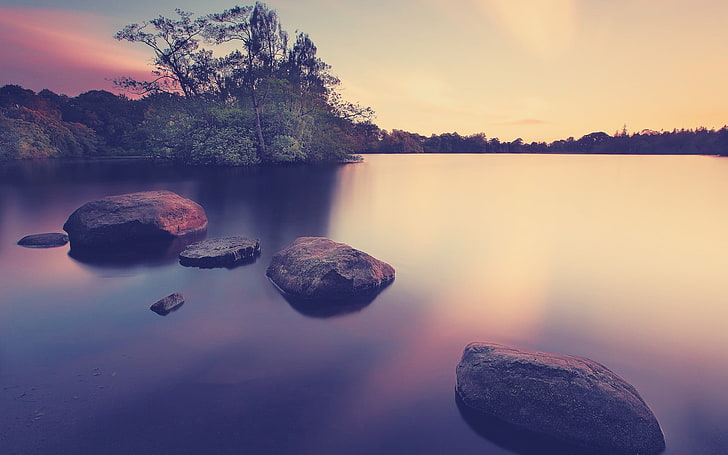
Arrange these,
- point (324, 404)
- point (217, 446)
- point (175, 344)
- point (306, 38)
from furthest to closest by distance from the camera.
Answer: point (306, 38) → point (175, 344) → point (324, 404) → point (217, 446)

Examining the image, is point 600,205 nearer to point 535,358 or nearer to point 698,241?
point 698,241

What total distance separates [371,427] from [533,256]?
27.6 ft

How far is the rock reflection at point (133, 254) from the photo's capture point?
8.57m

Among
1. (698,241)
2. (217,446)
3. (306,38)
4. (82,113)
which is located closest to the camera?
(217,446)

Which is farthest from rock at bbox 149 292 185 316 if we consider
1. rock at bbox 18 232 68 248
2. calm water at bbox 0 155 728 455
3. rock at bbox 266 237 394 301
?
rock at bbox 18 232 68 248

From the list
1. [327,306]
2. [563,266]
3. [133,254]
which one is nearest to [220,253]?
[133,254]

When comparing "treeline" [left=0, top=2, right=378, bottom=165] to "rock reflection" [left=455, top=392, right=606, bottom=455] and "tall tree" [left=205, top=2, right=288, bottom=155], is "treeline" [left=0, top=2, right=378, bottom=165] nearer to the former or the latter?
"tall tree" [left=205, top=2, right=288, bottom=155]

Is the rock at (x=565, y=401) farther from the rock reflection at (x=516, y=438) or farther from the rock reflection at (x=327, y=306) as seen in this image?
the rock reflection at (x=327, y=306)

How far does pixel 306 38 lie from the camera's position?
5375 cm

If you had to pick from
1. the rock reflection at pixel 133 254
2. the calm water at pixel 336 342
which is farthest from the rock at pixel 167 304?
the rock reflection at pixel 133 254

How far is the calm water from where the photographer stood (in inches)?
137

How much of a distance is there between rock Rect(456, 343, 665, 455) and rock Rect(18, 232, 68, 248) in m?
12.1

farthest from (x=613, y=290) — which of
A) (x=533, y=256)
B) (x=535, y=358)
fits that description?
(x=535, y=358)

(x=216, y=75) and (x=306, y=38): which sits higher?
(x=306, y=38)
